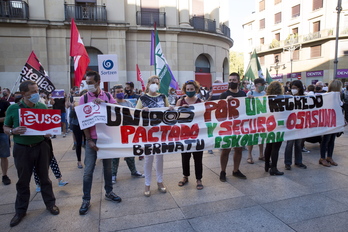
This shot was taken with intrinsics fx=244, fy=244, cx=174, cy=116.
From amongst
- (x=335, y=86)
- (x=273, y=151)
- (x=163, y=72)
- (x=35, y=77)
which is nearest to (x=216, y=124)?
(x=273, y=151)

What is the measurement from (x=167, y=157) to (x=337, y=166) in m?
3.96

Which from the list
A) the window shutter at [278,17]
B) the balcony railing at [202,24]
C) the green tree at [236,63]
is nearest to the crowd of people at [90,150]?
the balcony railing at [202,24]

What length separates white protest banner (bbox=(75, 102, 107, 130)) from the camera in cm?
364

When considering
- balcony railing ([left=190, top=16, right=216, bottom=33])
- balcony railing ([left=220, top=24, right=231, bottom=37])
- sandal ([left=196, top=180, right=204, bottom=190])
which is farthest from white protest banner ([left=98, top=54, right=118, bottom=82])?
balcony railing ([left=220, top=24, right=231, bottom=37])

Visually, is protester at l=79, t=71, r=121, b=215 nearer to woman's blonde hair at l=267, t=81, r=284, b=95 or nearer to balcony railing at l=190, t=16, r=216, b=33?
woman's blonde hair at l=267, t=81, r=284, b=95

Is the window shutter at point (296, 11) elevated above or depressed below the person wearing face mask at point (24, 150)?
above

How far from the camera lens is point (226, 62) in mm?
26000

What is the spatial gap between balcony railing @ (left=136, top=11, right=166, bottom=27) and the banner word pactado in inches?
695

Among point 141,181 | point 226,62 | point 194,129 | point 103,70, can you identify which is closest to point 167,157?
point 141,181

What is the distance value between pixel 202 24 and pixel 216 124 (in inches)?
751

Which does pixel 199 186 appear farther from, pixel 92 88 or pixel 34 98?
pixel 34 98

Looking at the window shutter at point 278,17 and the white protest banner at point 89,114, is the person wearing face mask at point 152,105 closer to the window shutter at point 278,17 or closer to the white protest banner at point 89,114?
the white protest banner at point 89,114

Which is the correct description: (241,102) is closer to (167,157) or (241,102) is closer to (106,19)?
(167,157)

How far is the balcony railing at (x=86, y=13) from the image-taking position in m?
18.2
